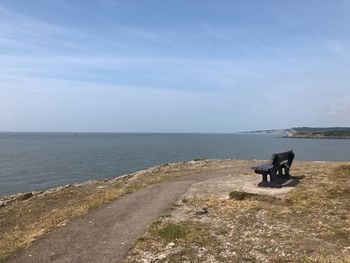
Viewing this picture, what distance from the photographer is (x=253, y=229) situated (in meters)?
10.4

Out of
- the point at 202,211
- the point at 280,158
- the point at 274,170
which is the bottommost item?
the point at 202,211

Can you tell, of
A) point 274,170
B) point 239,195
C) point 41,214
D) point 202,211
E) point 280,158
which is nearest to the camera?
point 202,211

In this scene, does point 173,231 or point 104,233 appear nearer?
point 173,231

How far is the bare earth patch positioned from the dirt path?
1.35 feet

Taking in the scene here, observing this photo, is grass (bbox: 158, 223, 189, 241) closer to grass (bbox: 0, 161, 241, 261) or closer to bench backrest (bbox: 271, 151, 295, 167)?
grass (bbox: 0, 161, 241, 261)

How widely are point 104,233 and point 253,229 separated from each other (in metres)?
3.85

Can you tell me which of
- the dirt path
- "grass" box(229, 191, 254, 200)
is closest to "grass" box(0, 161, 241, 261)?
the dirt path

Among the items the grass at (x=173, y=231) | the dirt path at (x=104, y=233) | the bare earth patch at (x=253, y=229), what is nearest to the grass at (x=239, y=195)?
A: the bare earth patch at (x=253, y=229)

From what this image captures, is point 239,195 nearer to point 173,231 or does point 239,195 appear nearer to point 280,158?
point 280,158

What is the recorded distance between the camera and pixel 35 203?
62.7 feet

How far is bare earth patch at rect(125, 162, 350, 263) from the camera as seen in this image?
8578 mm

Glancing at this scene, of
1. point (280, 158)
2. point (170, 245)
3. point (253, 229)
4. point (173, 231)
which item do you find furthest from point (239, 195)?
point (170, 245)

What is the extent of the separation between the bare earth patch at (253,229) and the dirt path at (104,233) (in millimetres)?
413

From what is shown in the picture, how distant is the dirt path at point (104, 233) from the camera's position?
28.9 ft
